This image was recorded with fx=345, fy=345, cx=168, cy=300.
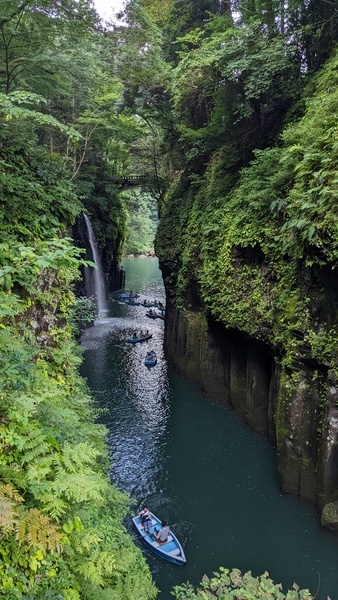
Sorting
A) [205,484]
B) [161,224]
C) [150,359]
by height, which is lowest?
[205,484]

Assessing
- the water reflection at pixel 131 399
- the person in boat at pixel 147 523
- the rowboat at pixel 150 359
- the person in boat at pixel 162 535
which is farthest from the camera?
the rowboat at pixel 150 359

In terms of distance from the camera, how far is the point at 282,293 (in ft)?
38.0

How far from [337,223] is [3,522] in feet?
28.5

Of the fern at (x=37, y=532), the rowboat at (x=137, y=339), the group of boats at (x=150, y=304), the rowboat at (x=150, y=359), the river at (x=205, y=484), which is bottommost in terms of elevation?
the river at (x=205, y=484)

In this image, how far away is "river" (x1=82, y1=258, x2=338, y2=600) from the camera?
28.4 feet

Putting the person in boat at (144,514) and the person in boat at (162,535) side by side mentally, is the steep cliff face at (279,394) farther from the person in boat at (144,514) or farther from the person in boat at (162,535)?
the person in boat at (144,514)

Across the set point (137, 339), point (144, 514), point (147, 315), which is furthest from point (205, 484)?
point (147, 315)

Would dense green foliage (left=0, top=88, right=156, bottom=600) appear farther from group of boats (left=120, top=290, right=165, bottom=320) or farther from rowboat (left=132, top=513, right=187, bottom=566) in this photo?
group of boats (left=120, top=290, right=165, bottom=320)

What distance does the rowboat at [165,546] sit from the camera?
8.62 metres

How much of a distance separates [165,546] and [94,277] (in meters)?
26.5

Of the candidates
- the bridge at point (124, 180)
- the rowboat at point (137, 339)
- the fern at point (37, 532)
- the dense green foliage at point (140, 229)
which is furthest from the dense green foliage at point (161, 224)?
the dense green foliage at point (140, 229)

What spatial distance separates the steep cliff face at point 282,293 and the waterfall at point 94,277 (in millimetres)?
13727

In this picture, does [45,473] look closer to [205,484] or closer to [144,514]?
[144,514]

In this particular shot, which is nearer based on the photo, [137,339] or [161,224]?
[161,224]
